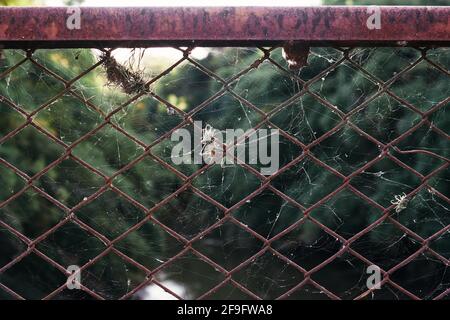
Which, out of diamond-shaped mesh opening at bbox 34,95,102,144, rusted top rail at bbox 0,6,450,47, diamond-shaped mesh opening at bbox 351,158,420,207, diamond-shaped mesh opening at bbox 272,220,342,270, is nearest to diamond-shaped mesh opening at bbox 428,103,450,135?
diamond-shaped mesh opening at bbox 351,158,420,207

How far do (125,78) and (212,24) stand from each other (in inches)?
10.5

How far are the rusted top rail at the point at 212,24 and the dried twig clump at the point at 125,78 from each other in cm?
13

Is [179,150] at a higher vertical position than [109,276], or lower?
higher

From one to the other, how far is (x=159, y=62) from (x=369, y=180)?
6.11 feet

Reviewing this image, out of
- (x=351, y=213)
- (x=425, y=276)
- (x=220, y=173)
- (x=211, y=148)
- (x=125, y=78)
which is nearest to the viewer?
(x=125, y=78)

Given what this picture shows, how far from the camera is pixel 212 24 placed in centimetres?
95

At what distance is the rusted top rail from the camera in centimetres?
96

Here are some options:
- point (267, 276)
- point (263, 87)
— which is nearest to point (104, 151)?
point (263, 87)

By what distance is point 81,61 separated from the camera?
216 centimetres

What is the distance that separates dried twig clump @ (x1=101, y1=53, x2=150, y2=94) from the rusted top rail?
0.42ft

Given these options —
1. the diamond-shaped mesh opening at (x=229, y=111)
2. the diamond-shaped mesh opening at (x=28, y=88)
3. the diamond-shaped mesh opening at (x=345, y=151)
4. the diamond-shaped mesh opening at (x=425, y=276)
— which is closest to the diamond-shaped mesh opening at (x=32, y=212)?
the diamond-shaped mesh opening at (x=28, y=88)

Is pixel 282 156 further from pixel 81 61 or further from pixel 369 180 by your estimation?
pixel 81 61

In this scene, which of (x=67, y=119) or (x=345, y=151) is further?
(x=345, y=151)

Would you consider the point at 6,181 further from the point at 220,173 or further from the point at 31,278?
the point at 220,173
